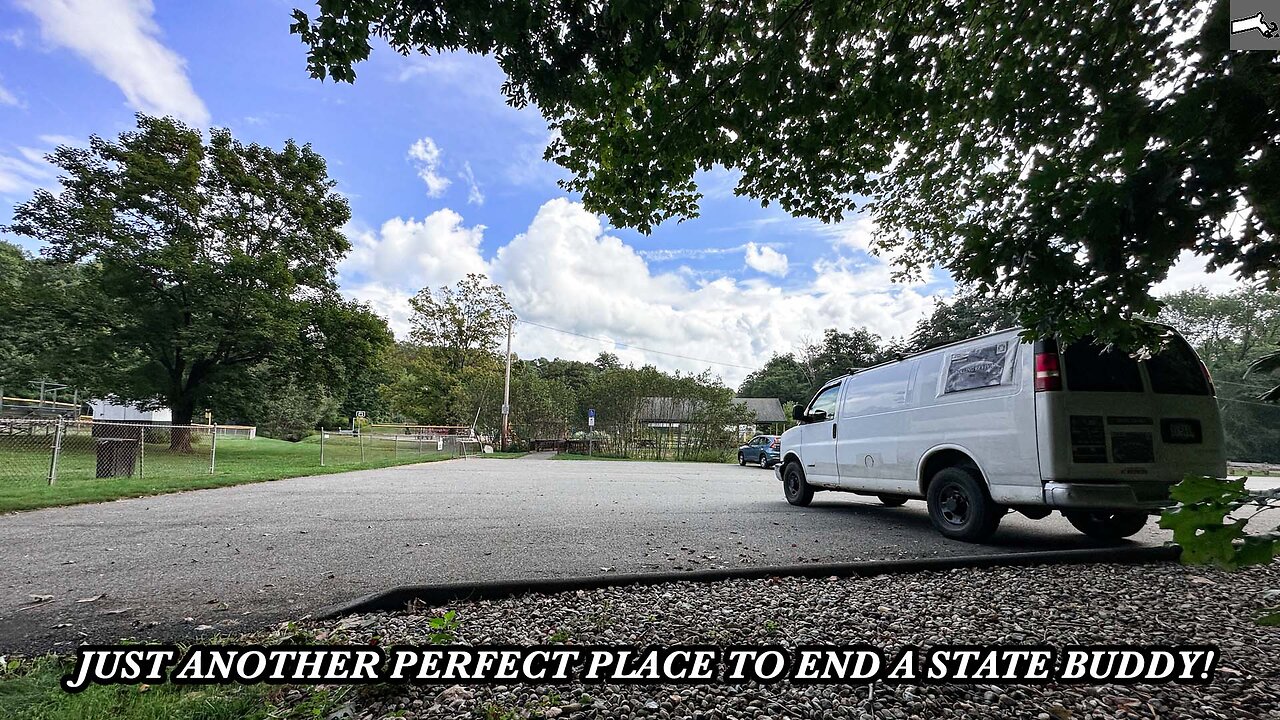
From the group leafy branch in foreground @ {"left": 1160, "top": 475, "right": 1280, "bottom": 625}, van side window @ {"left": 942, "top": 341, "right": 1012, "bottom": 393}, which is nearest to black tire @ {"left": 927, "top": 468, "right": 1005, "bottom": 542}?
van side window @ {"left": 942, "top": 341, "right": 1012, "bottom": 393}

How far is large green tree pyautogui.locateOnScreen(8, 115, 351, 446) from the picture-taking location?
1825cm

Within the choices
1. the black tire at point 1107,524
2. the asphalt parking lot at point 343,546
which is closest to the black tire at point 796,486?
the asphalt parking lot at point 343,546

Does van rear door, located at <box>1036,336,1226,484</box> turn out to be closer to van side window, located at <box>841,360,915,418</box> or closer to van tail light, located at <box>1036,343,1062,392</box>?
van tail light, located at <box>1036,343,1062,392</box>

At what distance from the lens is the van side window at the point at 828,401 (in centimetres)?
744

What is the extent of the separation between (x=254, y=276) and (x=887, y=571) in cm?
2250

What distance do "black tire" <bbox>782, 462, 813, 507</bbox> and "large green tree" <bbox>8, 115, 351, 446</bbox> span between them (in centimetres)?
1868

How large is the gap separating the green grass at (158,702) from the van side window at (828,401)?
6655mm

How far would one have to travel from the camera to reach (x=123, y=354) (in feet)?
62.8

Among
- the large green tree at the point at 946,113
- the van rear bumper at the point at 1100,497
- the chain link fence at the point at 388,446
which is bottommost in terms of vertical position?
the chain link fence at the point at 388,446

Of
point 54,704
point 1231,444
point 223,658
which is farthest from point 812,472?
point 1231,444

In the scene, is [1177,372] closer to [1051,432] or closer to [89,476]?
[1051,432]

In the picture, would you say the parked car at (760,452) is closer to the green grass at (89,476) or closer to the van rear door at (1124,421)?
the green grass at (89,476)

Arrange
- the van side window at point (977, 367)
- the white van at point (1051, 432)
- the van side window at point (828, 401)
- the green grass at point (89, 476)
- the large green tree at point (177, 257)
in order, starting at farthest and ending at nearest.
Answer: the large green tree at point (177, 257) → the van side window at point (828, 401) → the green grass at point (89, 476) → the van side window at point (977, 367) → the white van at point (1051, 432)

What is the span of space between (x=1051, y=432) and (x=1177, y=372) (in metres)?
1.46
